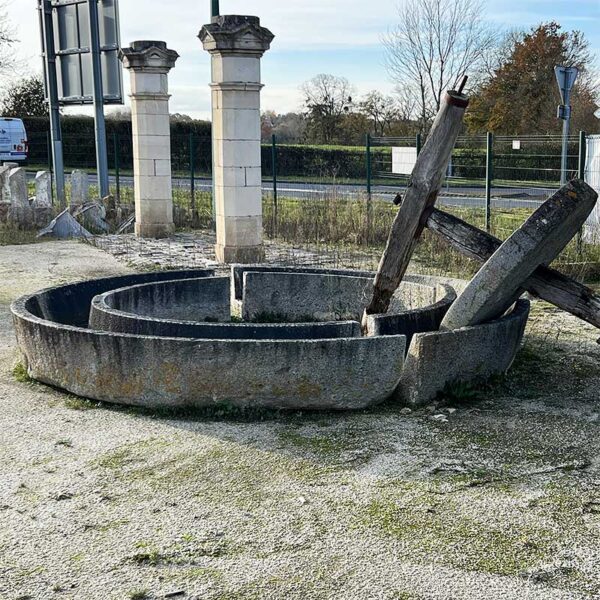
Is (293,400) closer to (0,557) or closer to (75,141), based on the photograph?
(0,557)

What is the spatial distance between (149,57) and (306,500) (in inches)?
500

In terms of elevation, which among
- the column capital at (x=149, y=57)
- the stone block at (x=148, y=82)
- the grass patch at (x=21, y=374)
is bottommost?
the grass patch at (x=21, y=374)

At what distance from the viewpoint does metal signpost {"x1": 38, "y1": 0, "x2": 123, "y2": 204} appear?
58.4ft

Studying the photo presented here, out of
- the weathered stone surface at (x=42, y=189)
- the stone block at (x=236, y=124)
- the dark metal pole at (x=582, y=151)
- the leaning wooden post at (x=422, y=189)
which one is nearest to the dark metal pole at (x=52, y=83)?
the weathered stone surface at (x=42, y=189)

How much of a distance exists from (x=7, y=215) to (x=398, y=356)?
1335cm

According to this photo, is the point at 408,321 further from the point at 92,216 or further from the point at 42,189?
the point at 42,189

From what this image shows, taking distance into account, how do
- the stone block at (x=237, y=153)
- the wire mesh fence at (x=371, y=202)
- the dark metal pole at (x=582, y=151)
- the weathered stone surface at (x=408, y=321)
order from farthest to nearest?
the wire mesh fence at (x=371, y=202), the stone block at (x=237, y=153), the dark metal pole at (x=582, y=151), the weathered stone surface at (x=408, y=321)

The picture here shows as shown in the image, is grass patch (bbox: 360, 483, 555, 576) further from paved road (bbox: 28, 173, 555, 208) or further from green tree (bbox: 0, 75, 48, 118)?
green tree (bbox: 0, 75, 48, 118)

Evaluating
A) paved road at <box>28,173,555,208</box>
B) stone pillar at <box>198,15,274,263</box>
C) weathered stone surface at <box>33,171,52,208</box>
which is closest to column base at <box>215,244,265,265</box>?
stone pillar at <box>198,15,274,263</box>

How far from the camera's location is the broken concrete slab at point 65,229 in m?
16.2

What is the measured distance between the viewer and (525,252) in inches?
219

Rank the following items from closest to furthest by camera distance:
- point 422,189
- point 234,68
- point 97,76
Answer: point 422,189 < point 234,68 < point 97,76

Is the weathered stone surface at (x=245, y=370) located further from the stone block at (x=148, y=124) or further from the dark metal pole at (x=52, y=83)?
the dark metal pole at (x=52, y=83)

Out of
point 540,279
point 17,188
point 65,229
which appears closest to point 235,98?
point 65,229
